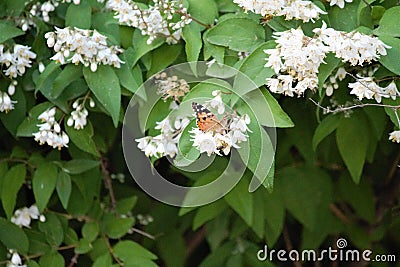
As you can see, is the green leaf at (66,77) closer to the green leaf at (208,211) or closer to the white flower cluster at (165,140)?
the white flower cluster at (165,140)

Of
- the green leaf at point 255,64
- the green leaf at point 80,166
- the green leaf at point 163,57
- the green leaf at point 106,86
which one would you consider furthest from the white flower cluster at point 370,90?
the green leaf at point 80,166

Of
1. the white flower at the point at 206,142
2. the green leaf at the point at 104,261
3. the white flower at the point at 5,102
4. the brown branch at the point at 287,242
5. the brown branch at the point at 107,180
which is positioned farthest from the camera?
the brown branch at the point at 287,242

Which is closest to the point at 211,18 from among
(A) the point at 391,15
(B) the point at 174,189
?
(A) the point at 391,15

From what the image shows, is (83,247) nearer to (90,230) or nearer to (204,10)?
(90,230)

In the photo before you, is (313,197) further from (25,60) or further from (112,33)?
(25,60)

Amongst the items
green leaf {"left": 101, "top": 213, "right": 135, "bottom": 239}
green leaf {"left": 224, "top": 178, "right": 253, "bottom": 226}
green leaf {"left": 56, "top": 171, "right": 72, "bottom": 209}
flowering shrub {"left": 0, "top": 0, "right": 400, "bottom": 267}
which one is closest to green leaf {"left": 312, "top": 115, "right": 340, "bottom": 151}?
flowering shrub {"left": 0, "top": 0, "right": 400, "bottom": 267}


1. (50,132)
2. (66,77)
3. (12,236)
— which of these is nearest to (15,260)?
(12,236)

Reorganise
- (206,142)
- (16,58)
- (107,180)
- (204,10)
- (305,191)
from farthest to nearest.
Answer: (305,191)
(107,180)
(16,58)
(204,10)
(206,142)
